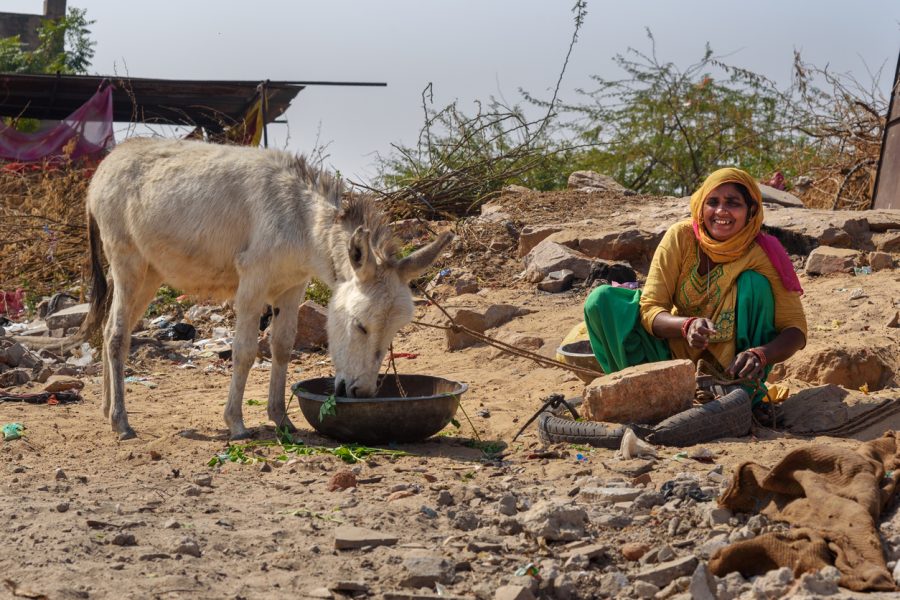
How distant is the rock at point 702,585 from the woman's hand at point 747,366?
2160mm

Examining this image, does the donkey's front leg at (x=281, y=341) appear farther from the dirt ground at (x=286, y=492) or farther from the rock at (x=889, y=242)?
the rock at (x=889, y=242)

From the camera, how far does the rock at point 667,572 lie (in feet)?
10.4

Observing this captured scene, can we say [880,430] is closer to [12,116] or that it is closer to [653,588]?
[653,588]

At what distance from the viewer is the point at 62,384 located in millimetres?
7406

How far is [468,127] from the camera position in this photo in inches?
462

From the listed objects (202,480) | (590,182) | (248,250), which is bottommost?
(202,480)

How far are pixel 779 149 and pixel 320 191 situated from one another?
11161mm

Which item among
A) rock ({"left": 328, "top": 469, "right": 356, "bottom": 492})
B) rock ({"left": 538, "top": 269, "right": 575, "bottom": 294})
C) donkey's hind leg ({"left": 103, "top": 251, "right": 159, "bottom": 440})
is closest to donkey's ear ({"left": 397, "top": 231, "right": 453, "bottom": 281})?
rock ({"left": 328, "top": 469, "right": 356, "bottom": 492})

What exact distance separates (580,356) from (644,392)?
106 centimetres

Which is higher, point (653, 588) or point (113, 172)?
point (113, 172)

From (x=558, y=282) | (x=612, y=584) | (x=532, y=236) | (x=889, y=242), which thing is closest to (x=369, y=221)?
(x=612, y=584)

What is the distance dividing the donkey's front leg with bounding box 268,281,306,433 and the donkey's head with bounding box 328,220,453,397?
3.14 feet

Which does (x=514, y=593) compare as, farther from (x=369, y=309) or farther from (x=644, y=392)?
(x=369, y=309)

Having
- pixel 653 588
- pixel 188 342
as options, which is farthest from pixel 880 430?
pixel 188 342
